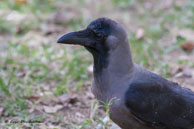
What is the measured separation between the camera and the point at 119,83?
12.4 feet

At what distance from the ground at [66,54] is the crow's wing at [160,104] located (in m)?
0.35

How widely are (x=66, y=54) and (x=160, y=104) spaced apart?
2311 millimetres

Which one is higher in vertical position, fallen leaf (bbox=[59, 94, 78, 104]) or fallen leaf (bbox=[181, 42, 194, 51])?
fallen leaf (bbox=[181, 42, 194, 51])

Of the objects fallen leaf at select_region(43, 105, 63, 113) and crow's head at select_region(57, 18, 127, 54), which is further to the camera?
fallen leaf at select_region(43, 105, 63, 113)

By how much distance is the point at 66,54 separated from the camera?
582 cm

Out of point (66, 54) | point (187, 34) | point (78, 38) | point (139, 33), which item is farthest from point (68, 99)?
point (187, 34)

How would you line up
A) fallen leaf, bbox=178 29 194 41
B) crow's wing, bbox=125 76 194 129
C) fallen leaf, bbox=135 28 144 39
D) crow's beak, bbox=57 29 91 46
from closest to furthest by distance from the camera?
crow's wing, bbox=125 76 194 129, crow's beak, bbox=57 29 91 46, fallen leaf, bbox=178 29 194 41, fallen leaf, bbox=135 28 144 39

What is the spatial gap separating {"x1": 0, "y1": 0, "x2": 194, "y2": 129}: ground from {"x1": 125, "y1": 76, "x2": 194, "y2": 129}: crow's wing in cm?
35

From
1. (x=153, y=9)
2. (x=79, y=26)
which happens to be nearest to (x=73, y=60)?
(x=79, y=26)

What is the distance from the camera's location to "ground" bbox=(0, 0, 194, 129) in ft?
14.8

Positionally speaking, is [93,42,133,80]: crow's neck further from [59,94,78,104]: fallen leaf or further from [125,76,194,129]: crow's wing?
[59,94,78,104]: fallen leaf

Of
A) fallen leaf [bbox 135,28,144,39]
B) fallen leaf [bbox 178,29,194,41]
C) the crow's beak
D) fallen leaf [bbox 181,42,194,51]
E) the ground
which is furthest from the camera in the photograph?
fallen leaf [bbox 135,28,144,39]

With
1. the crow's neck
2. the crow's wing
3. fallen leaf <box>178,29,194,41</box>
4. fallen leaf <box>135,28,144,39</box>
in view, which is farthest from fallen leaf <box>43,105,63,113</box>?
fallen leaf <box>178,29,194,41</box>

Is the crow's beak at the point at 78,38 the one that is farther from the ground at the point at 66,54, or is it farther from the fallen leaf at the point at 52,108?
the fallen leaf at the point at 52,108
